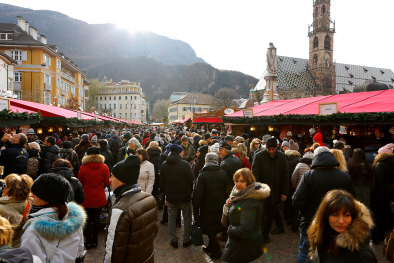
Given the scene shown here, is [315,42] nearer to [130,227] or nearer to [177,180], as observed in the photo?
[177,180]

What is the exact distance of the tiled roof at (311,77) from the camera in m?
63.7

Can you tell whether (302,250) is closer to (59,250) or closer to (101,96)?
(59,250)

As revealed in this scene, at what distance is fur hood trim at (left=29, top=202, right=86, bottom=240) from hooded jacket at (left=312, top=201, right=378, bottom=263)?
6.53ft

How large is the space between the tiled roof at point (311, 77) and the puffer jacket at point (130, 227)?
6306 cm

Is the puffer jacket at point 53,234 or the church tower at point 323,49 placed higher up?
the church tower at point 323,49

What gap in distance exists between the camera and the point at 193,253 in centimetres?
436

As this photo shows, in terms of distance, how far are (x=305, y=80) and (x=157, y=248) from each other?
230 ft

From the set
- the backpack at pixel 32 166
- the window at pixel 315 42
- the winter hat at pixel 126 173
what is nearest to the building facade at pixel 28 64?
the backpack at pixel 32 166

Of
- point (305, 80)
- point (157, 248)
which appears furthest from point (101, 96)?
point (157, 248)

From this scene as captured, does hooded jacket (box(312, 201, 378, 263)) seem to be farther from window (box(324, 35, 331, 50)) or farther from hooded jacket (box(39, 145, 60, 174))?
window (box(324, 35, 331, 50))

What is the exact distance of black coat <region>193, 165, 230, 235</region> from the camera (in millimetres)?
4023

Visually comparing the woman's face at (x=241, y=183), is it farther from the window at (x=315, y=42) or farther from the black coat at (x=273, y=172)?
the window at (x=315, y=42)

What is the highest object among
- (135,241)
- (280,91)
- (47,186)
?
(280,91)

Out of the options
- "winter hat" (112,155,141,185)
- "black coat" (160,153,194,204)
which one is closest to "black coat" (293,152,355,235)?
"black coat" (160,153,194,204)
